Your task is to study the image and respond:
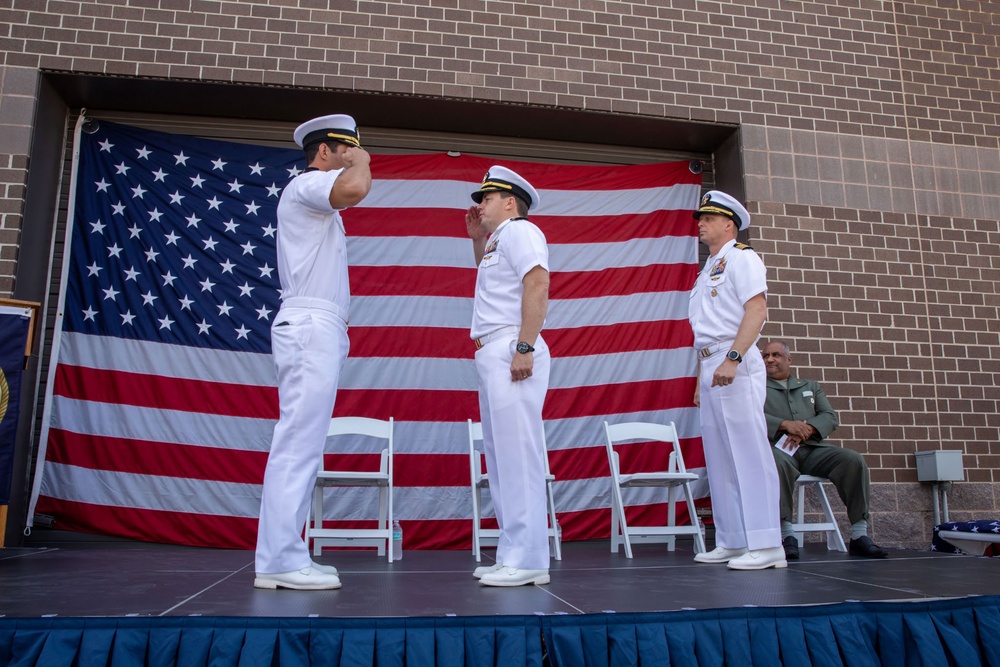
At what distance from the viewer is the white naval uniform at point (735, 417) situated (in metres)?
3.69

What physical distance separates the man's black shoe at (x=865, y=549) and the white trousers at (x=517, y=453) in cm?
230

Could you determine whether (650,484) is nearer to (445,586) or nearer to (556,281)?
(556,281)

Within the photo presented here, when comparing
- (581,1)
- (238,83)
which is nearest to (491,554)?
Result: (238,83)

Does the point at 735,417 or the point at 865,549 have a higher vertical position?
the point at 735,417

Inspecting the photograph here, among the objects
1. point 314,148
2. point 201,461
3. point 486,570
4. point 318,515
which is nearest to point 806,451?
point 486,570

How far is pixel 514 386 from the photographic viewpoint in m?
3.11

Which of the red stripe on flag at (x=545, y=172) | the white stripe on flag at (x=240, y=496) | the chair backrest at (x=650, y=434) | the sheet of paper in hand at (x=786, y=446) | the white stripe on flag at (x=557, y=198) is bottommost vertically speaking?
the white stripe on flag at (x=240, y=496)

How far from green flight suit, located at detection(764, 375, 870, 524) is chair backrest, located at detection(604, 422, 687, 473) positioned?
62cm

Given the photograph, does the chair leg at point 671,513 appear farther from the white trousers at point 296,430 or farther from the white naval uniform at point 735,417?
the white trousers at point 296,430

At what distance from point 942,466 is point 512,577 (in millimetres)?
3964

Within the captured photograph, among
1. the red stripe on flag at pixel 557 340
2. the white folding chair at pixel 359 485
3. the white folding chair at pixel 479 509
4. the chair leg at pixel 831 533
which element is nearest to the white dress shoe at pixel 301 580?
the white folding chair at pixel 359 485

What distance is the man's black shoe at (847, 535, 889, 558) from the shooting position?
4391 mm

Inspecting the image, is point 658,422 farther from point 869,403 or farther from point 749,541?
point 749,541

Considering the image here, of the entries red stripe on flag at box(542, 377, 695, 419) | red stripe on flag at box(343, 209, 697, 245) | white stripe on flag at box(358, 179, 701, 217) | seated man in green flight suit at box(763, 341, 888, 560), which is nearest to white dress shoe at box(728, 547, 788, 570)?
seated man in green flight suit at box(763, 341, 888, 560)
